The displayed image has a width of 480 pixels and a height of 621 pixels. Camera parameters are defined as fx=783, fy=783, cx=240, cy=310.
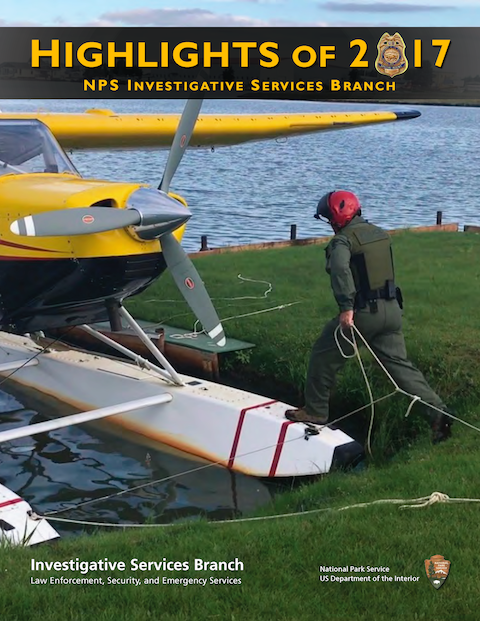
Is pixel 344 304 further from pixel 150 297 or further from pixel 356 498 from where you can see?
pixel 150 297

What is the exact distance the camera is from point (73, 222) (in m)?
5.41

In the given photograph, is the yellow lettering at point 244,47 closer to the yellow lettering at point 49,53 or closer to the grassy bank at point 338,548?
the yellow lettering at point 49,53

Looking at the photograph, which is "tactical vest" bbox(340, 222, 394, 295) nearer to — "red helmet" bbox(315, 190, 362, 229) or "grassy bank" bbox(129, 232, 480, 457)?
"red helmet" bbox(315, 190, 362, 229)

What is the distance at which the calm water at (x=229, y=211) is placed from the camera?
6336mm

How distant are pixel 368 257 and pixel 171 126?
211 inches

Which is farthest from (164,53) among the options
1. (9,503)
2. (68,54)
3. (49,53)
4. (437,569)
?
(437,569)

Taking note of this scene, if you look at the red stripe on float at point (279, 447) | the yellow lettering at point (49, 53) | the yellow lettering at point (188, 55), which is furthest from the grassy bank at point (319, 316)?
the yellow lettering at point (49, 53)

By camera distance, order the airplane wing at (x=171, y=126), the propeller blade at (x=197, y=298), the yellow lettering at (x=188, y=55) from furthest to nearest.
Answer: the yellow lettering at (x=188, y=55) < the airplane wing at (x=171, y=126) < the propeller blade at (x=197, y=298)

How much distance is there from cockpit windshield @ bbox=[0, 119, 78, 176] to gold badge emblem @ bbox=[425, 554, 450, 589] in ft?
15.6

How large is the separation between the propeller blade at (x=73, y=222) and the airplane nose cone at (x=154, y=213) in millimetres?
165

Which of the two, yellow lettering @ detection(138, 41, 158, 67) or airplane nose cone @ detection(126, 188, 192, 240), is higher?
yellow lettering @ detection(138, 41, 158, 67)

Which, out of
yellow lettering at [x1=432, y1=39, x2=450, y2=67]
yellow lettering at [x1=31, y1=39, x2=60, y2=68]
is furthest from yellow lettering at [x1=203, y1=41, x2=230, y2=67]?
yellow lettering at [x1=432, y1=39, x2=450, y2=67]

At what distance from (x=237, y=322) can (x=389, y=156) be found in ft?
138

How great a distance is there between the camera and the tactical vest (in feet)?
19.7
